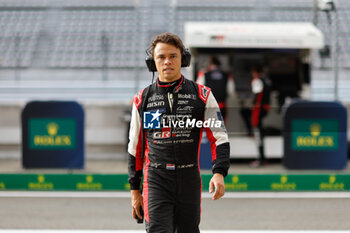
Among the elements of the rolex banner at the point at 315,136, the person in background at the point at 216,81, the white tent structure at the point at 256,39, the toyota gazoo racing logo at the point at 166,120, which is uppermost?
the white tent structure at the point at 256,39

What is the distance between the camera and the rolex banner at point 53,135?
8.06m

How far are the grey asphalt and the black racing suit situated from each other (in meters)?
2.51

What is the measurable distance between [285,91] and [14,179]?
6.26 m

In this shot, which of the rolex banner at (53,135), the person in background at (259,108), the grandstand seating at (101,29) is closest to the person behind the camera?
the rolex banner at (53,135)

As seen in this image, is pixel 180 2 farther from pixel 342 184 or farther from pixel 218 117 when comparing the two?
pixel 218 117

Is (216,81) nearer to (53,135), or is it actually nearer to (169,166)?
(53,135)

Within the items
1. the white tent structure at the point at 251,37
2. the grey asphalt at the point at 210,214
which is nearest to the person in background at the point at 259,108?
the white tent structure at the point at 251,37

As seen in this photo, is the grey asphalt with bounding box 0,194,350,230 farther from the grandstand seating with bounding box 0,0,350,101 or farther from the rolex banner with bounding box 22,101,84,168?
the grandstand seating with bounding box 0,0,350,101

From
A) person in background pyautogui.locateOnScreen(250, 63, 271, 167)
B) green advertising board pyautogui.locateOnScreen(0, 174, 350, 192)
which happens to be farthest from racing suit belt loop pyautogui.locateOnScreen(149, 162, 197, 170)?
person in background pyautogui.locateOnScreen(250, 63, 271, 167)

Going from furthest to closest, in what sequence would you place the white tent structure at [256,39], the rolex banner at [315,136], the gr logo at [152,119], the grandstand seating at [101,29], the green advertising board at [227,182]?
the grandstand seating at [101,29]
the white tent structure at [256,39]
the rolex banner at [315,136]
the green advertising board at [227,182]
the gr logo at [152,119]

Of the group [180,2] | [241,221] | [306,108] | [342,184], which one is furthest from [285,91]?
[180,2]

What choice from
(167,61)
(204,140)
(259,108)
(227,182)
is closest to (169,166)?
(167,61)

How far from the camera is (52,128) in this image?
813 centimetres

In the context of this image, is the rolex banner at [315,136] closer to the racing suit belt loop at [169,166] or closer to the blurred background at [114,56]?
the blurred background at [114,56]
